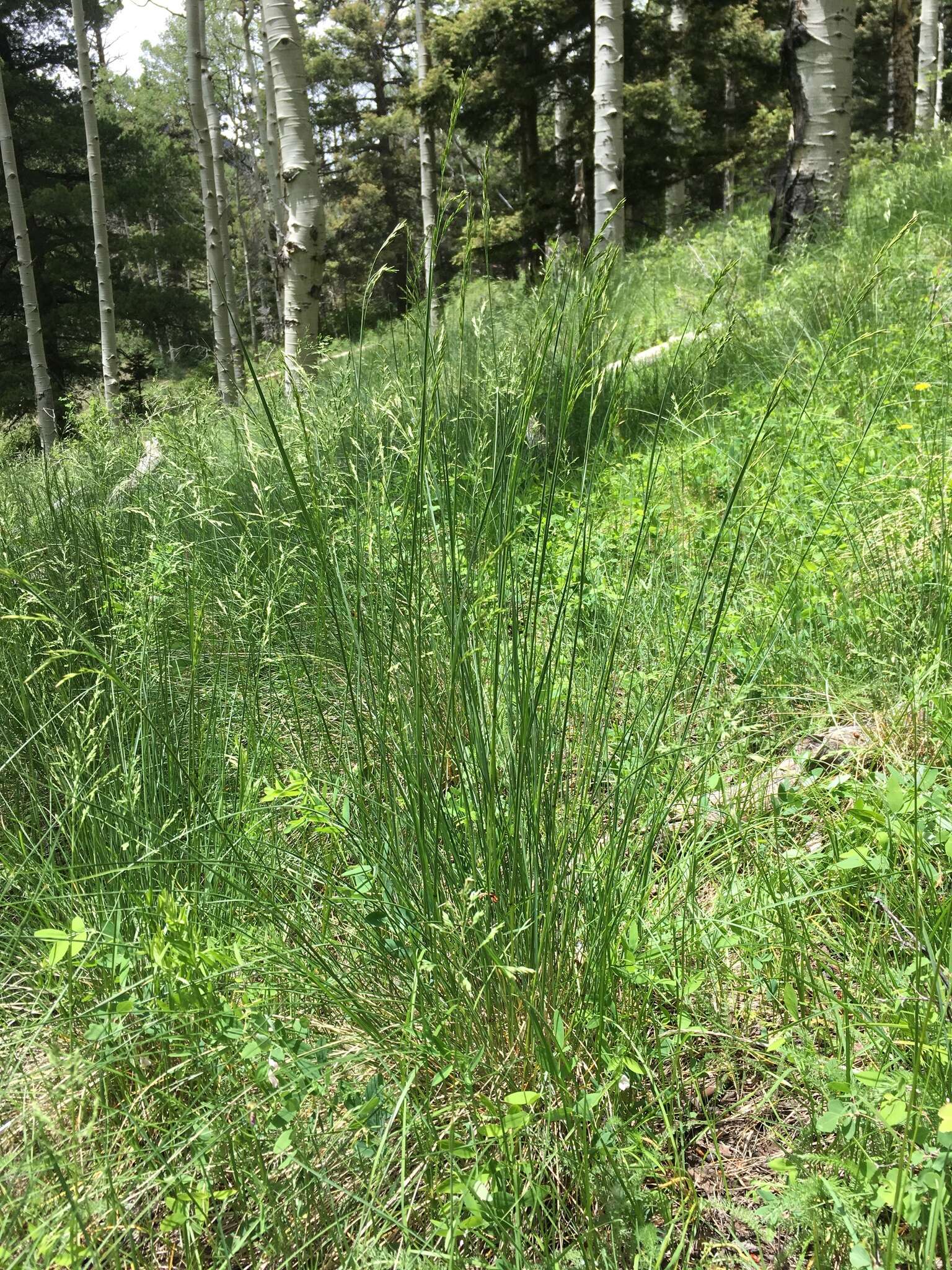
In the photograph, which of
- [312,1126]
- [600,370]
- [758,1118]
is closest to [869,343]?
[600,370]

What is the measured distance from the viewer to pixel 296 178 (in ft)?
19.7

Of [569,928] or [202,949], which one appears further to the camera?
[202,949]

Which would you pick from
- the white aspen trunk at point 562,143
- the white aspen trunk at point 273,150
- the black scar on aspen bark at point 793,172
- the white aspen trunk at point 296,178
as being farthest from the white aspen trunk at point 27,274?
the black scar on aspen bark at point 793,172

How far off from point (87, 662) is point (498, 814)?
1.53 m

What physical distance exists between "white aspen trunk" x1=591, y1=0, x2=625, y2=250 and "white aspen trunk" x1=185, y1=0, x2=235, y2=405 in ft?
13.4

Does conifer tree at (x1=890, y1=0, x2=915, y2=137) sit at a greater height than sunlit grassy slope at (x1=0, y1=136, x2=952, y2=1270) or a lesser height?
greater

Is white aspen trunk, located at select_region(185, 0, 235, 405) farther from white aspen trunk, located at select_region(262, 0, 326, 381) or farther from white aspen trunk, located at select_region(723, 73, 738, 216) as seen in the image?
white aspen trunk, located at select_region(723, 73, 738, 216)

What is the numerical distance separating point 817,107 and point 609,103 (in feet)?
6.22

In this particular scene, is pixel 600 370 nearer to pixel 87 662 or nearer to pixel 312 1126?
pixel 312 1126

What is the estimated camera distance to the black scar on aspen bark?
5883 mm

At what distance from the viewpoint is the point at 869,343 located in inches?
127

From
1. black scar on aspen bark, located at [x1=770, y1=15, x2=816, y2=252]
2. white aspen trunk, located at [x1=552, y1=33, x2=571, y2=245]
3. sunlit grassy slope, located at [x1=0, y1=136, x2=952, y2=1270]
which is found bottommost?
sunlit grassy slope, located at [x1=0, y1=136, x2=952, y2=1270]

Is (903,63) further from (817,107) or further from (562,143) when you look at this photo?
(817,107)

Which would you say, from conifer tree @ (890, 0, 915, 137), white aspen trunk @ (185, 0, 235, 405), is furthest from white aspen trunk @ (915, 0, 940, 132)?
white aspen trunk @ (185, 0, 235, 405)
